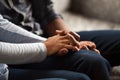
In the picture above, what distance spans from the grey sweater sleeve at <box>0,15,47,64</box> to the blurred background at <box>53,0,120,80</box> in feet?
2.42

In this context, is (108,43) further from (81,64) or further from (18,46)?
(18,46)

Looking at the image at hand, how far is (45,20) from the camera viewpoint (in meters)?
1.48

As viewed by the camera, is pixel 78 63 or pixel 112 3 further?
pixel 112 3

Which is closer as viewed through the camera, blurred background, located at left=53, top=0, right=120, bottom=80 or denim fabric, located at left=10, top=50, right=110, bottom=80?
denim fabric, located at left=10, top=50, right=110, bottom=80

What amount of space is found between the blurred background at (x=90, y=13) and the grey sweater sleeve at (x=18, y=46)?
0.74 metres

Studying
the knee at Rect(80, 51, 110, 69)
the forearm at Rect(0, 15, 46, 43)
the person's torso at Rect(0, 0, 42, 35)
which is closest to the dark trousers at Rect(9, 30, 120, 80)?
the knee at Rect(80, 51, 110, 69)

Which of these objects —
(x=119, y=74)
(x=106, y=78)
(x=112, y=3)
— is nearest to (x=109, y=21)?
(x=112, y=3)

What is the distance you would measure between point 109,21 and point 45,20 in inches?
28.5

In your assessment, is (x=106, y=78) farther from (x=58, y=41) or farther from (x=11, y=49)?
(x=11, y=49)

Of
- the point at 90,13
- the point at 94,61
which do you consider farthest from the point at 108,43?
the point at 90,13

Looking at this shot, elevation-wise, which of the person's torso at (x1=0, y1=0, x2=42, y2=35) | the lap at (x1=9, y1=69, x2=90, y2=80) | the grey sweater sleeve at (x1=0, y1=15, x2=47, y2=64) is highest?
the person's torso at (x1=0, y1=0, x2=42, y2=35)

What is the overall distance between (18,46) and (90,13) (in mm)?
1097

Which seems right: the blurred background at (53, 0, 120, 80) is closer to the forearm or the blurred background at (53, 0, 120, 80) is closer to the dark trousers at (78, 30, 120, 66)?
the dark trousers at (78, 30, 120, 66)

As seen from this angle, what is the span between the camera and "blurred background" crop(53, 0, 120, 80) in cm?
201
